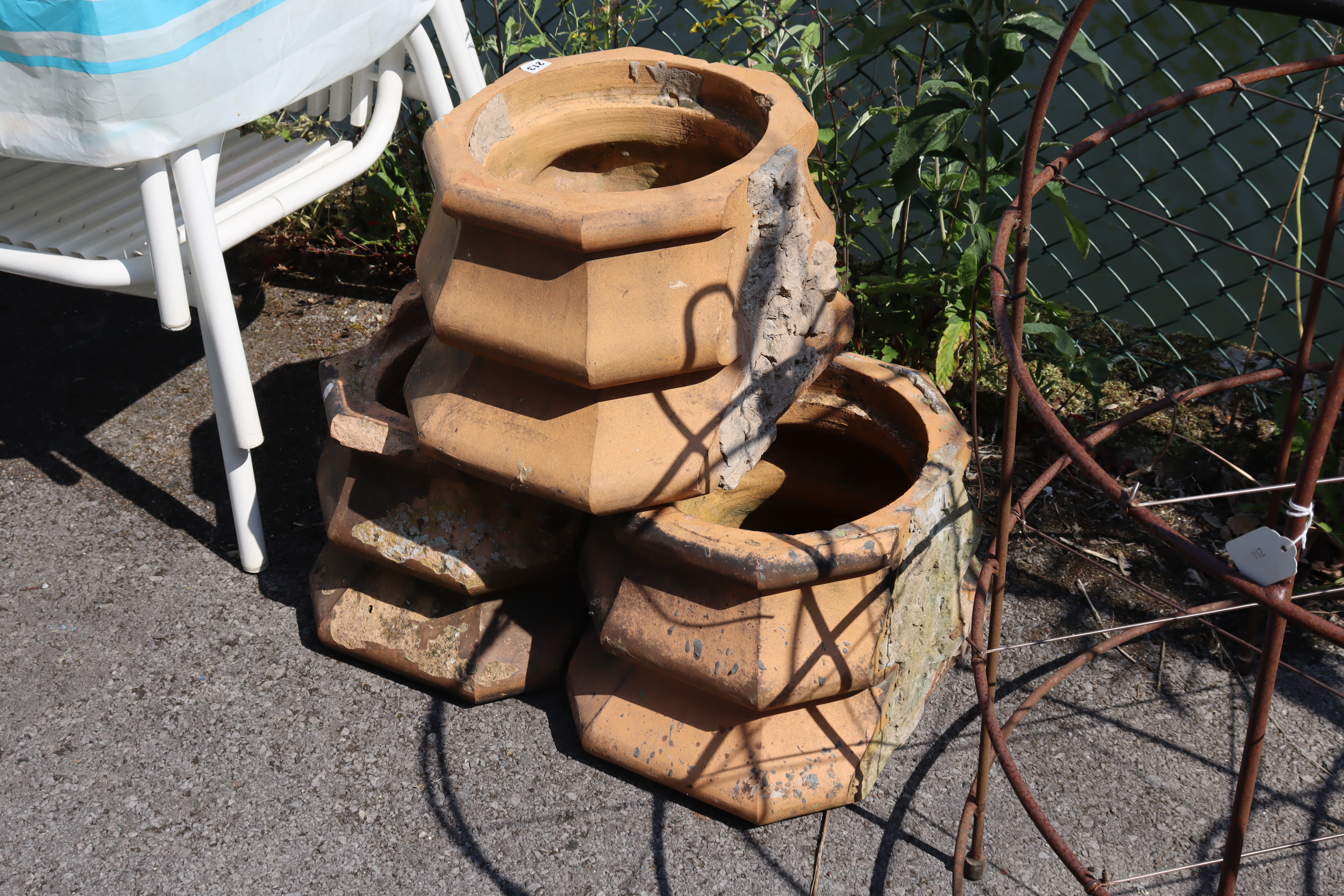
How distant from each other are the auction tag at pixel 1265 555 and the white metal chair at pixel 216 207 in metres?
1.86

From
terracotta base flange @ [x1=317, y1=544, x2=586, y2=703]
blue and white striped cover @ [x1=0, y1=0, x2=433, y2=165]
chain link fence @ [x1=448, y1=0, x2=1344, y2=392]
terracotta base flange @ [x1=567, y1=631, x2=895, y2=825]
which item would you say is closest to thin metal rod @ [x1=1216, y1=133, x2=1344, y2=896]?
terracotta base flange @ [x1=567, y1=631, x2=895, y2=825]

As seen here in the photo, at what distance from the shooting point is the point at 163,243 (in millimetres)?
2064

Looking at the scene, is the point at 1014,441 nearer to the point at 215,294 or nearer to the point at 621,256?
the point at 621,256

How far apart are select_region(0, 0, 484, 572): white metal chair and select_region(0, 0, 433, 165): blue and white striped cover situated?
10cm

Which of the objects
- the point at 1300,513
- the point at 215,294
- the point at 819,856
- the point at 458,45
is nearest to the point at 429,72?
the point at 458,45

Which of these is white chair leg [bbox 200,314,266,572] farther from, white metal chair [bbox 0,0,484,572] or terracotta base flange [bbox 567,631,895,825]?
terracotta base flange [bbox 567,631,895,825]

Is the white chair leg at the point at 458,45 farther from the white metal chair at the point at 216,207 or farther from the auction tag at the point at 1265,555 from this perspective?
the auction tag at the point at 1265,555

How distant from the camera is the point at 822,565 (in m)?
1.76

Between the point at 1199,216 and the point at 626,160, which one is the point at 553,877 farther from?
the point at 1199,216

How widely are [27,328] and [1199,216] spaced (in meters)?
3.94

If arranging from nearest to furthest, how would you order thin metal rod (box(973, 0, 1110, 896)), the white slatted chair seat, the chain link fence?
1. thin metal rod (box(973, 0, 1110, 896))
2. the white slatted chair seat
3. the chain link fence

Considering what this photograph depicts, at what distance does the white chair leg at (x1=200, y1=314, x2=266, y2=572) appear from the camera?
2.23 meters

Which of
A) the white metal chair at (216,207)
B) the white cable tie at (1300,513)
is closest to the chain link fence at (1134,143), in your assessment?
the white metal chair at (216,207)

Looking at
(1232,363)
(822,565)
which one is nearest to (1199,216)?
(1232,363)
